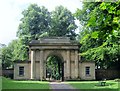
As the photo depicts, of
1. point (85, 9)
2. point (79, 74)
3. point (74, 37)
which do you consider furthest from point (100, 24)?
point (74, 37)

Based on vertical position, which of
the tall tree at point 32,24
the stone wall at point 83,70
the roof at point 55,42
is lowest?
the stone wall at point 83,70

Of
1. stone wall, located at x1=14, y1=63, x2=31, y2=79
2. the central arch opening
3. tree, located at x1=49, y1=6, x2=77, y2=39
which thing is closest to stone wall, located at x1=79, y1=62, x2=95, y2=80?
the central arch opening

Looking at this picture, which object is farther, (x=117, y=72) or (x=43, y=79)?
(x=117, y=72)

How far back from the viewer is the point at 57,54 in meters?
43.3

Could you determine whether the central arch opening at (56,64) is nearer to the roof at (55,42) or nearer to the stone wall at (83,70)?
the stone wall at (83,70)

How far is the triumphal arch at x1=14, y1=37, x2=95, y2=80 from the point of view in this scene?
42375 mm

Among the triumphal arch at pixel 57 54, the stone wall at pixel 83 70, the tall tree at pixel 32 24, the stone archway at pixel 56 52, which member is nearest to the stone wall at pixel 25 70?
the triumphal arch at pixel 57 54

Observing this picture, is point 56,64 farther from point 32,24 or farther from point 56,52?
point 56,52

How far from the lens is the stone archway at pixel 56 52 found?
42344 millimetres

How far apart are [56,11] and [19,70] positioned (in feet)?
67.6

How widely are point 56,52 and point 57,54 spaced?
0.45m

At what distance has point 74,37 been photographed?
193 ft

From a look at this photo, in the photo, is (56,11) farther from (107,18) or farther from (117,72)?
(107,18)

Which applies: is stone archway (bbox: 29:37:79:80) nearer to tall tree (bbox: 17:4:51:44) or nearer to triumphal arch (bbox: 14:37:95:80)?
triumphal arch (bbox: 14:37:95:80)
